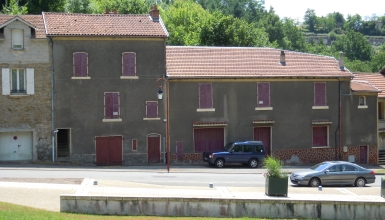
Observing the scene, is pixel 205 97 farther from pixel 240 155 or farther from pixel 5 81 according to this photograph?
pixel 5 81

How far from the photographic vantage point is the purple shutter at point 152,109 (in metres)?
42.7

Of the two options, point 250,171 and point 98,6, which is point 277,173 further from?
point 98,6

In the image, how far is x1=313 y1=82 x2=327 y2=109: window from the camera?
4612cm

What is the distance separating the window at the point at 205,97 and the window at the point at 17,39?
39.0 feet

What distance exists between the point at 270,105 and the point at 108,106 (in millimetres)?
11273

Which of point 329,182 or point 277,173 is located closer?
point 277,173

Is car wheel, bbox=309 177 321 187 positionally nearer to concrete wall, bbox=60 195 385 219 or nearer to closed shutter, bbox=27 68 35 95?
concrete wall, bbox=60 195 385 219

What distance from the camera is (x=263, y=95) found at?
4488cm

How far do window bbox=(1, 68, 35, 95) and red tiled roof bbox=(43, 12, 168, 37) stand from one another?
2.90 meters

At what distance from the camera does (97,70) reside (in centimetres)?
4169

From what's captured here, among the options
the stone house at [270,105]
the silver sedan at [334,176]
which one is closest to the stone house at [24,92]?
the stone house at [270,105]

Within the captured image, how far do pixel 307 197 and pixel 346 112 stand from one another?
2309 centimetres

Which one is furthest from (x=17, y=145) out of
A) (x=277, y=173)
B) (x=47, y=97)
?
(x=277, y=173)

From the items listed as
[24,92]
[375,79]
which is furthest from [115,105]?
[375,79]
